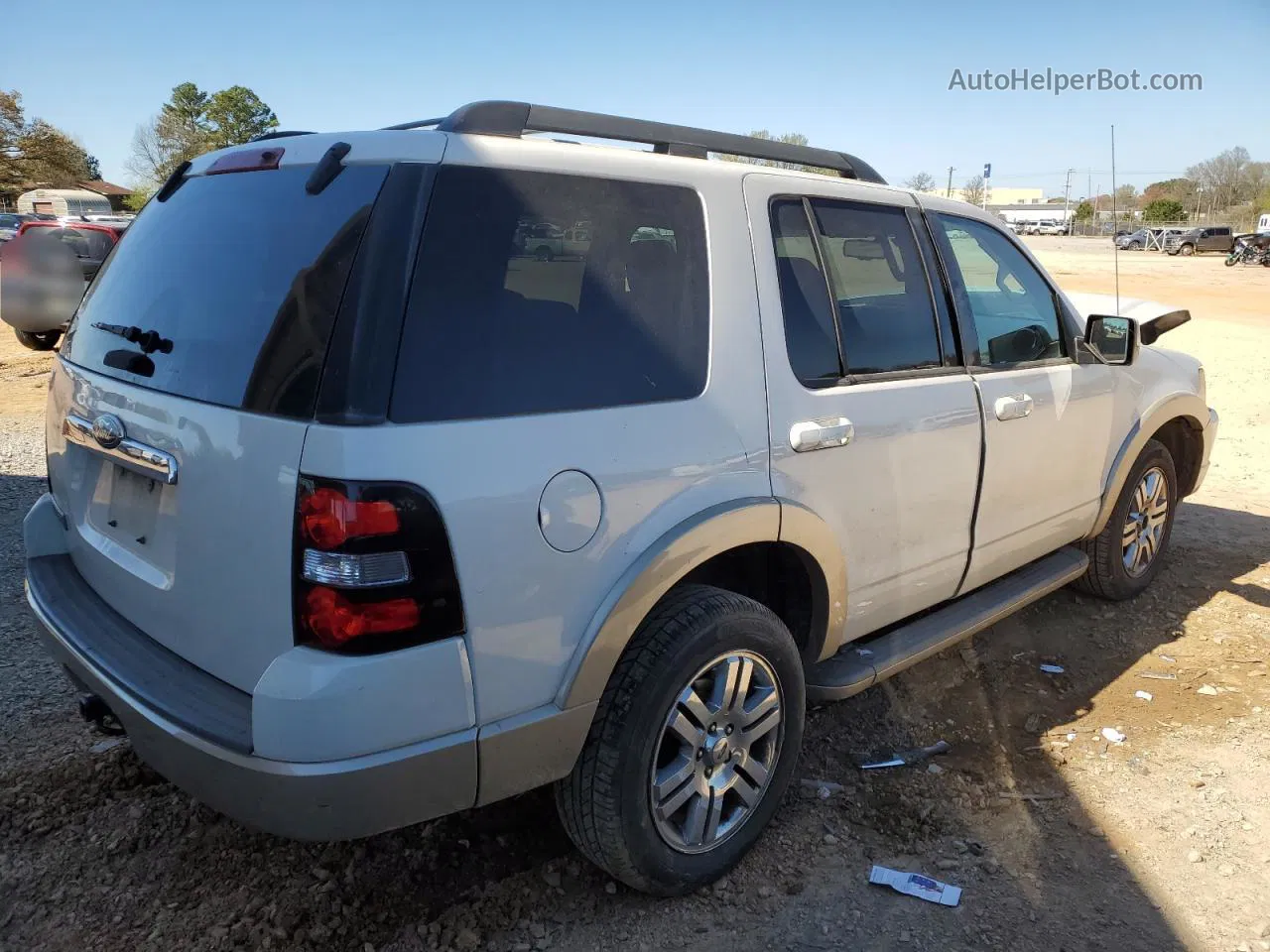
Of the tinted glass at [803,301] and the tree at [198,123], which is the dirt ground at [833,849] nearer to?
the tinted glass at [803,301]

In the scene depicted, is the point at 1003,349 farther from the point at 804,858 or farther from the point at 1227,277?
the point at 1227,277

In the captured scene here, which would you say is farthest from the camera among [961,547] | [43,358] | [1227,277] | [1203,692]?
[1227,277]

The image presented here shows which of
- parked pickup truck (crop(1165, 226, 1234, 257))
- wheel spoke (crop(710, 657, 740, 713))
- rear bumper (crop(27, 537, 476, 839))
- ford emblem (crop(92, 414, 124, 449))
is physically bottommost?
wheel spoke (crop(710, 657, 740, 713))

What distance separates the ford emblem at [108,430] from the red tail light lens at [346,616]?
2.69 feet

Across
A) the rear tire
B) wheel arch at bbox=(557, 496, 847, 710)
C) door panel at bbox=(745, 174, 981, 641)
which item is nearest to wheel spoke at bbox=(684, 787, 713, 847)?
wheel arch at bbox=(557, 496, 847, 710)

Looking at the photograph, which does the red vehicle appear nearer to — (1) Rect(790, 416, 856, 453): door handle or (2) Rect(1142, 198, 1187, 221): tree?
(1) Rect(790, 416, 856, 453): door handle

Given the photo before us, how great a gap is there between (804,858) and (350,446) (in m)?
1.89

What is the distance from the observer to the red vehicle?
12477 millimetres

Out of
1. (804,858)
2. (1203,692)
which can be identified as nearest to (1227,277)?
(1203,692)

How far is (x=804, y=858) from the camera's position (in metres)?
2.84

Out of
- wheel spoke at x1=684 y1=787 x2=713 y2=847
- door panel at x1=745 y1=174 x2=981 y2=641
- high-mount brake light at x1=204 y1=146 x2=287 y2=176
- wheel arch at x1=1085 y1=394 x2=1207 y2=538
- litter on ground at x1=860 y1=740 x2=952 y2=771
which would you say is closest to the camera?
high-mount brake light at x1=204 y1=146 x2=287 y2=176

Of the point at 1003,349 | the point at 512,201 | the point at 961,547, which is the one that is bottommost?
the point at 961,547

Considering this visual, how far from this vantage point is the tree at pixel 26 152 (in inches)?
2287

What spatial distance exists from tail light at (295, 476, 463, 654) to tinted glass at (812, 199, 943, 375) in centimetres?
157
